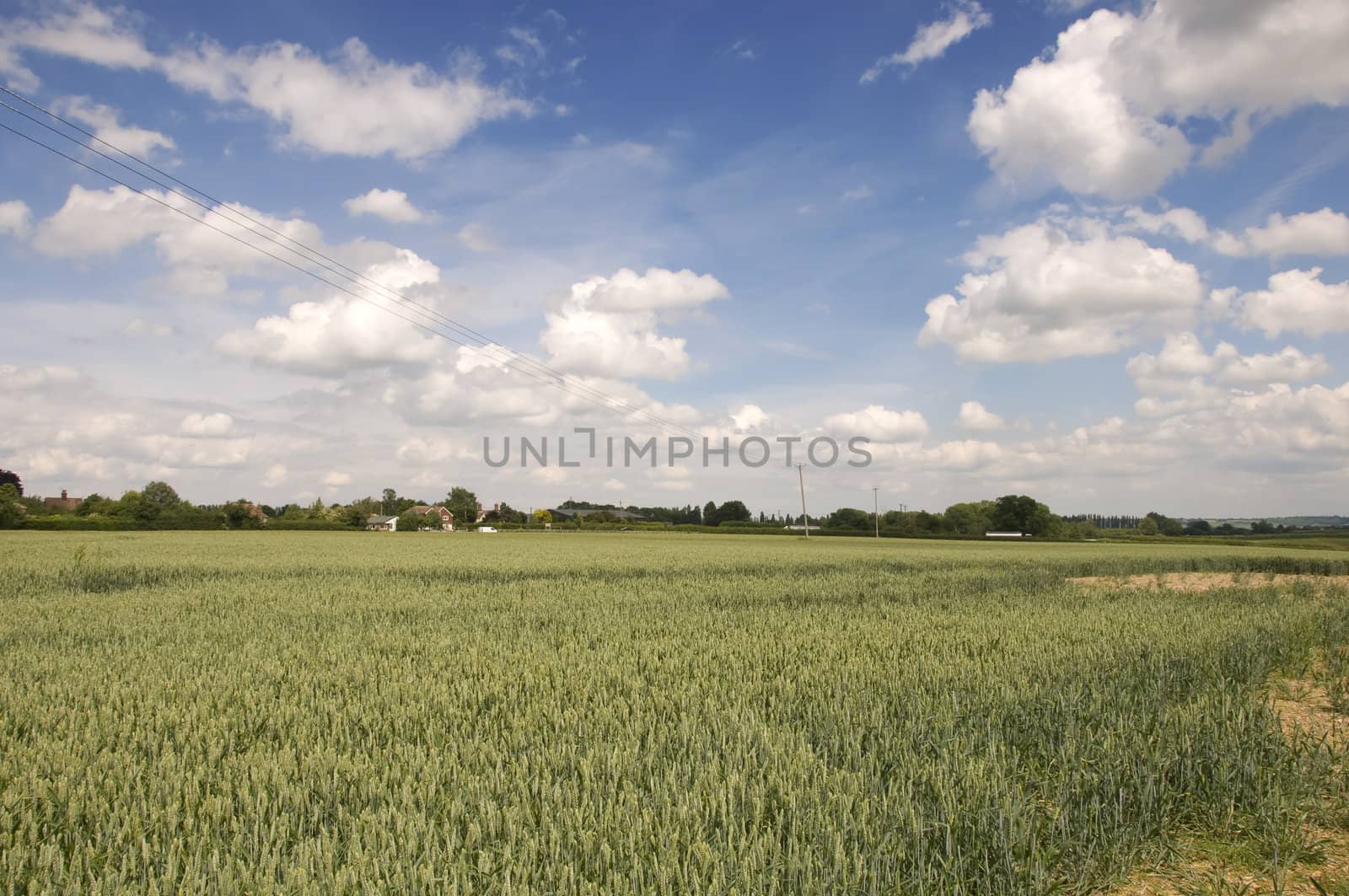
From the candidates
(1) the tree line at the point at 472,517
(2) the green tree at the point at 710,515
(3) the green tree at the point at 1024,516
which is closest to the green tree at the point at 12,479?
(1) the tree line at the point at 472,517

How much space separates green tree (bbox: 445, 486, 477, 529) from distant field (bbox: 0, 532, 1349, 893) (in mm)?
153879

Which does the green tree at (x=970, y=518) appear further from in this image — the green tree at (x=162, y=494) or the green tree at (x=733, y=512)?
the green tree at (x=162, y=494)

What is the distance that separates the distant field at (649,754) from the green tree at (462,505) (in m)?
154

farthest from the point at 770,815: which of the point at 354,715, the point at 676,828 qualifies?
the point at 354,715

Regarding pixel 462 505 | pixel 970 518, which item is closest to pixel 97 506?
pixel 462 505

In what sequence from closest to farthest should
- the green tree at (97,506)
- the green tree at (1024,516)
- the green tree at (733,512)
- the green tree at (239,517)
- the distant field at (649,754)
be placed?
the distant field at (649,754)
the green tree at (239,517)
the green tree at (97,506)
the green tree at (1024,516)
the green tree at (733,512)

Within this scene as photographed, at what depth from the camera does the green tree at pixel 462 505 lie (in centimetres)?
15962

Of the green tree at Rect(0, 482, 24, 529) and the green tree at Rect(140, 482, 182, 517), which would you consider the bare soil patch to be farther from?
the green tree at Rect(140, 482, 182, 517)

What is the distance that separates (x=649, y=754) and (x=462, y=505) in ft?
540

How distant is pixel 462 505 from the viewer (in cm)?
16150

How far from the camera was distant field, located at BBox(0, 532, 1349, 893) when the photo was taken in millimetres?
3383

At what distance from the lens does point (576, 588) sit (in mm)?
16531

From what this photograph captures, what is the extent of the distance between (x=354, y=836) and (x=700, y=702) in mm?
3093

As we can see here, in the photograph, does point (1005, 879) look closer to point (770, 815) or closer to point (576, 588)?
point (770, 815)
